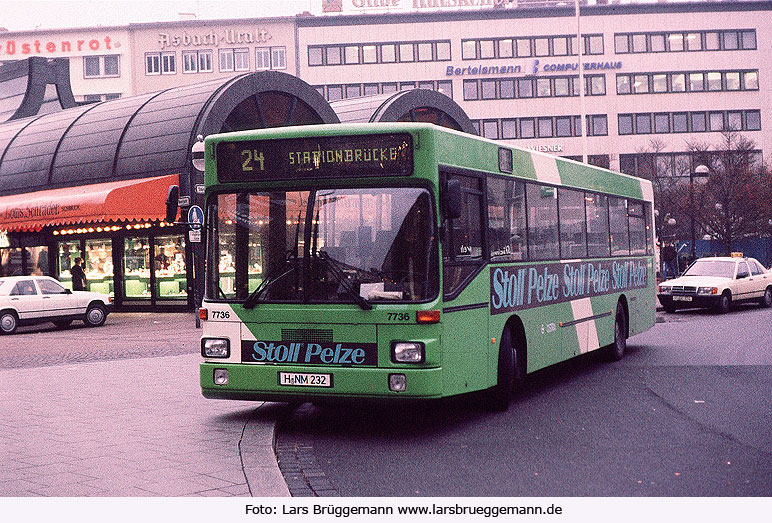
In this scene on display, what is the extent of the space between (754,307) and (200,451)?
24216 mm

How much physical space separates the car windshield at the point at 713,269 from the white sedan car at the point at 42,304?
53.3ft

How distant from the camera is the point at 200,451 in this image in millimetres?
7691

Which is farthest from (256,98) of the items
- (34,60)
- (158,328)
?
(34,60)

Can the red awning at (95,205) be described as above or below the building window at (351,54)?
below

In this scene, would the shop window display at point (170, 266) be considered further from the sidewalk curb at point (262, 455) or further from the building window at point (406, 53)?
the building window at point (406, 53)

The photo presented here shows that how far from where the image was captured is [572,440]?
8.23m

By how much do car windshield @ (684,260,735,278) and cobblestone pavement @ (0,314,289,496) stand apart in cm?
1658

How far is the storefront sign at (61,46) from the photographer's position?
78.6 m

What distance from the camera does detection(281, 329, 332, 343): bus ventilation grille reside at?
27.7 feet

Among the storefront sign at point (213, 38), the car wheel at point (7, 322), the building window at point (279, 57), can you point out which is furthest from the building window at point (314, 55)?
the car wheel at point (7, 322)

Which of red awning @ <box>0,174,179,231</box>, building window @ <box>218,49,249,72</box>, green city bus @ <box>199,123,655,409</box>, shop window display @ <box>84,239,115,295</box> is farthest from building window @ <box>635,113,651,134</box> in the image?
green city bus @ <box>199,123,655,409</box>

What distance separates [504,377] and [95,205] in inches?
818

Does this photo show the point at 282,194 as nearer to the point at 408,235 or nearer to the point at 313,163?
the point at 313,163

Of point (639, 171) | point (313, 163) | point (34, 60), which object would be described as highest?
point (34, 60)
